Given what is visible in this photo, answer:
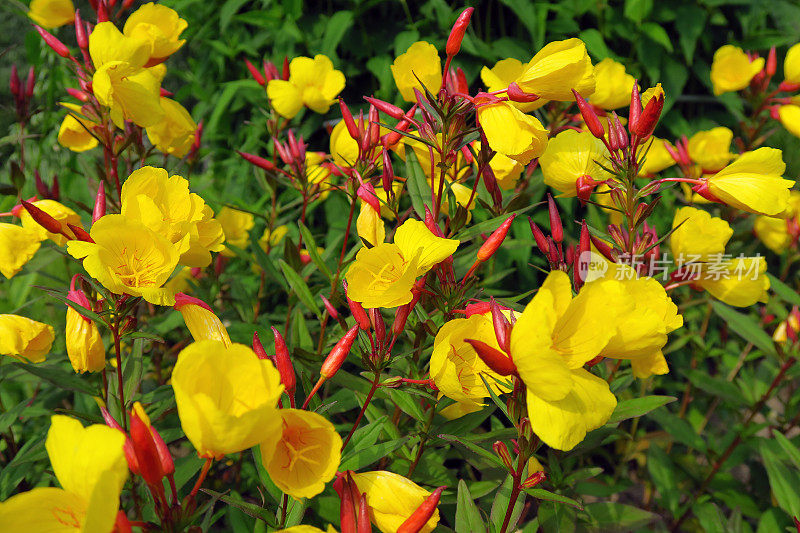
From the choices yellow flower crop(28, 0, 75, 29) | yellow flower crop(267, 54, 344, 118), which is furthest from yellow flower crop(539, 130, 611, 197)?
yellow flower crop(28, 0, 75, 29)

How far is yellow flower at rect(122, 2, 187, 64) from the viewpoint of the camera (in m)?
1.38

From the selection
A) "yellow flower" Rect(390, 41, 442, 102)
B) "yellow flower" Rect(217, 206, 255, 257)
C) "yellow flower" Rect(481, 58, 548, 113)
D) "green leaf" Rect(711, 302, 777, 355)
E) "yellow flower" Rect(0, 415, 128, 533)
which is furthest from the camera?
"yellow flower" Rect(217, 206, 255, 257)

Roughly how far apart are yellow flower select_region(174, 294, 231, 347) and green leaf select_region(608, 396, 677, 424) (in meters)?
0.87

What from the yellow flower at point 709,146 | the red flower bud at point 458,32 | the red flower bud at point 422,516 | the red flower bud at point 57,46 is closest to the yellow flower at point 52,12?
the red flower bud at point 57,46

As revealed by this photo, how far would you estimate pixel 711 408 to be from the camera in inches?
97.6

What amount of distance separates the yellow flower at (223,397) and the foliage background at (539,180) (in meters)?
1.14

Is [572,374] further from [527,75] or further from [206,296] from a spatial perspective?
[206,296]

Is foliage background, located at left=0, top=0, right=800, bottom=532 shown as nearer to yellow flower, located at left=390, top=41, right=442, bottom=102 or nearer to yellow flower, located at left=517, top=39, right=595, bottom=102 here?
yellow flower, located at left=390, top=41, right=442, bottom=102

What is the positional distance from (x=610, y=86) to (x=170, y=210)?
112 cm

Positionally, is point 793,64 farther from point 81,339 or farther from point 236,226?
point 81,339

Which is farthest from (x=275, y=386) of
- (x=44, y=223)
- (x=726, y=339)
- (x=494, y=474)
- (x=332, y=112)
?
(x=726, y=339)

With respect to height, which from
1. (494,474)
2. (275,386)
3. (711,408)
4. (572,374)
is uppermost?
(275,386)

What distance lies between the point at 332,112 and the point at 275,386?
2350 mm

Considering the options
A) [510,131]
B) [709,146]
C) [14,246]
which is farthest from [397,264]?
[709,146]
